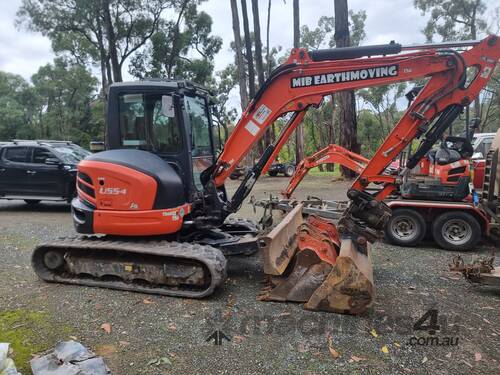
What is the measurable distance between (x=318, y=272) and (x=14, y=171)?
30.7 feet

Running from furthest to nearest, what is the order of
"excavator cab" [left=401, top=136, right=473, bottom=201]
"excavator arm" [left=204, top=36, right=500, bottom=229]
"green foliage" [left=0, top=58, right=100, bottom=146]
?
"green foliage" [left=0, top=58, right=100, bottom=146], "excavator cab" [left=401, top=136, right=473, bottom=201], "excavator arm" [left=204, top=36, right=500, bottom=229]

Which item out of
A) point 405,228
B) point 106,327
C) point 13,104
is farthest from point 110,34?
point 13,104

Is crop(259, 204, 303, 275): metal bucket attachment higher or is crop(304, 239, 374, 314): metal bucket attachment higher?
crop(259, 204, 303, 275): metal bucket attachment

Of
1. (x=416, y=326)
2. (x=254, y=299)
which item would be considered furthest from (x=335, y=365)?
(x=254, y=299)

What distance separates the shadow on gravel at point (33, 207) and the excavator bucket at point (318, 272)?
8.30 m

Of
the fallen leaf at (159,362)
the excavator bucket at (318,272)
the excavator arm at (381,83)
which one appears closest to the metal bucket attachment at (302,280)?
the excavator bucket at (318,272)

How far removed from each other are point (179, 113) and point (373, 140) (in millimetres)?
43955

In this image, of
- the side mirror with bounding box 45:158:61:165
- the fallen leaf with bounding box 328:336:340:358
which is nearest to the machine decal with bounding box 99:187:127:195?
the fallen leaf with bounding box 328:336:340:358

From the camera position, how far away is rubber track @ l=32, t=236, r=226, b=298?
429cm

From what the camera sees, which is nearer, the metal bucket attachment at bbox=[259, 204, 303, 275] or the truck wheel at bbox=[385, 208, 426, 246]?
the metal bucket attachment at bbox=[259, 204, 303, 275]

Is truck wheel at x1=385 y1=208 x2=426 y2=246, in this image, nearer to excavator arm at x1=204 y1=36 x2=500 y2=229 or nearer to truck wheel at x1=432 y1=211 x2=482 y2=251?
truck wheel at x1=432 y1=211 x2=482 y2=251

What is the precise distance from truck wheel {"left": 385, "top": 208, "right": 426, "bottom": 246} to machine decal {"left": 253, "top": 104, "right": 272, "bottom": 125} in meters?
3.36

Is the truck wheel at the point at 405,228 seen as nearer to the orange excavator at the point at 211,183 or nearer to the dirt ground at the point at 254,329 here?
the dirt ground at the point at 254,329

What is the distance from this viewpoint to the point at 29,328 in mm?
3725
